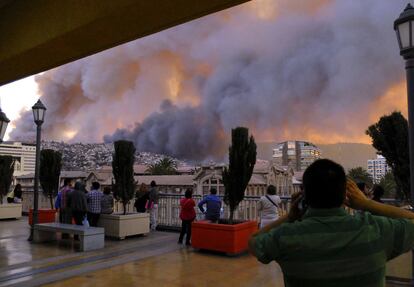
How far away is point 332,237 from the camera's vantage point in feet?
4.22

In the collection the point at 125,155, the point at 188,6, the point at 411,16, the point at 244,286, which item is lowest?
the point at 244,286

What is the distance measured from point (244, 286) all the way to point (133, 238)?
494 cm

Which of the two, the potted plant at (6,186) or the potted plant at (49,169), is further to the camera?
the potted plant at (6,186)

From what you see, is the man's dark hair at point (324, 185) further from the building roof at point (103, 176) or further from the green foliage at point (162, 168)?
the green foliage at point (162, 168)

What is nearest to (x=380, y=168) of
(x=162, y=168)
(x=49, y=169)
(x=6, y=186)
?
(x=49, y=169)

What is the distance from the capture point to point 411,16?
3877mm

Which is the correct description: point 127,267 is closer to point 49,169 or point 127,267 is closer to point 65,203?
point 65,203

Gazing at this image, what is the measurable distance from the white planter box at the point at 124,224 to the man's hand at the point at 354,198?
8509 millimetres

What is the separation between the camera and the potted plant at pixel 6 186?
523 inches

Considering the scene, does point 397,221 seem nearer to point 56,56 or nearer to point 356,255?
point 356,255

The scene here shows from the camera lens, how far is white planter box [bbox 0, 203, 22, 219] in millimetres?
13211

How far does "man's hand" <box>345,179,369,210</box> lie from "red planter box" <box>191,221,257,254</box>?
5.97m

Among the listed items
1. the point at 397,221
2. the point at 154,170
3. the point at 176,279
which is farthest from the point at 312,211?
the point at 154,170

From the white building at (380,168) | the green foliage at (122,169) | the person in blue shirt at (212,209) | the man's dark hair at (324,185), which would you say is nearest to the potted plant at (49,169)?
the green foliage at (122,169)
